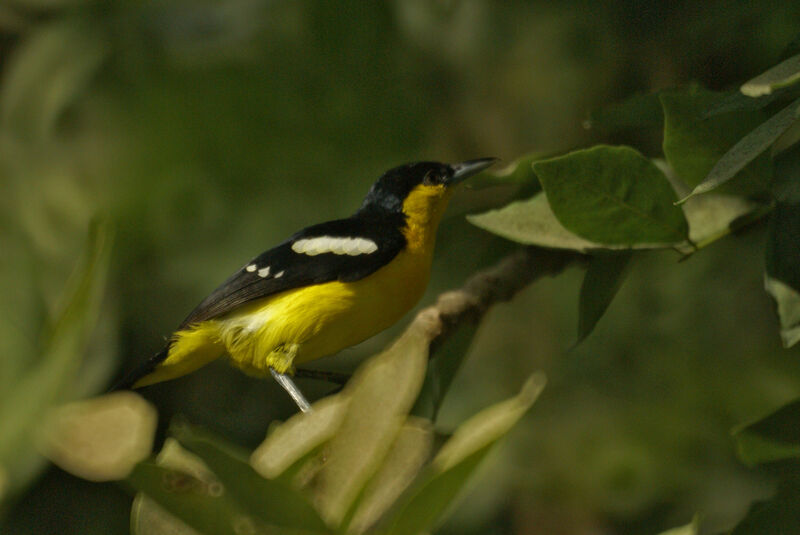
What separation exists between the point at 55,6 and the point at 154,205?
0.51 metres

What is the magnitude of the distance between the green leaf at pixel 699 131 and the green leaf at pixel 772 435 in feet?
0.69

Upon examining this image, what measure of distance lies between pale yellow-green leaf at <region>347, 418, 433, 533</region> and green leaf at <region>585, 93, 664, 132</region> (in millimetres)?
568

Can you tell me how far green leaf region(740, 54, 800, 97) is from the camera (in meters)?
0.56

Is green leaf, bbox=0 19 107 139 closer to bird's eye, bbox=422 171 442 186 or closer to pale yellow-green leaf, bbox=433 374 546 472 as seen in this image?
bird's eye, bbox=422 171 442 186

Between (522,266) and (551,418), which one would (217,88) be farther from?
(551,418)

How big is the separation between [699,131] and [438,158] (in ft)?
3.36

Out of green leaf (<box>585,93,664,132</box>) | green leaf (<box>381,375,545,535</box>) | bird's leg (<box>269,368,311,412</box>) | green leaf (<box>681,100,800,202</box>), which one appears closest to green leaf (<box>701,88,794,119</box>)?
green leaf (<box>681,100,800,202</box>)

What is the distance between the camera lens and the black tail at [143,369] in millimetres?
1380

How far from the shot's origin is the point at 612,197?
0.79 m

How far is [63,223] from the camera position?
125cm

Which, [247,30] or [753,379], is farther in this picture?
[753,379]

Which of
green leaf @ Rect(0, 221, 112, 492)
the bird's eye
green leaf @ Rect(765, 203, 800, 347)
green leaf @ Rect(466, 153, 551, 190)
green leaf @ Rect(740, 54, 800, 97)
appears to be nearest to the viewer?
green leaf @ Rect(0, 221, 112, 492)

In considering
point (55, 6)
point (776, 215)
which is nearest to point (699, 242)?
point (776, 215)

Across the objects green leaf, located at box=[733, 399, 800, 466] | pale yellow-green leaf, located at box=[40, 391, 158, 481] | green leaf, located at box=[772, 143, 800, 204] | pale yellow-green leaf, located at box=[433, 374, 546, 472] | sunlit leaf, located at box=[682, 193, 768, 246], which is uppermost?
pale yellow-green leaf, located at box=[40, 391, 158, 481]
